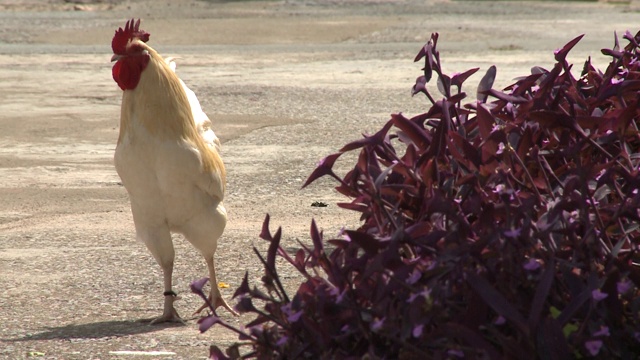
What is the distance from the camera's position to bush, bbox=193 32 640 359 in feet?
8.67

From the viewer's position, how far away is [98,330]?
552 centimetres

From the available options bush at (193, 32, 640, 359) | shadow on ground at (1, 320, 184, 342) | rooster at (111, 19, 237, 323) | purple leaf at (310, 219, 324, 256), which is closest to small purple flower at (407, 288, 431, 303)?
bush at (193, 32, 640, 359)

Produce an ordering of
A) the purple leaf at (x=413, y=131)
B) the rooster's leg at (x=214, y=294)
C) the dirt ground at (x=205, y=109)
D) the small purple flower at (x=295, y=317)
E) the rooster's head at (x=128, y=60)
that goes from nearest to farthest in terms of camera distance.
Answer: the small purple flower at (x=295, y=317), the purple leaf at (x=413, y=131), the rooster's head at (x=128, y=60), the rooster's leg at (x=214, y=294), the dirt ground at (x=205, y=109)

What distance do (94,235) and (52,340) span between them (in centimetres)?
244

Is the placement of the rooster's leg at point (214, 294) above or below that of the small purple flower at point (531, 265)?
below

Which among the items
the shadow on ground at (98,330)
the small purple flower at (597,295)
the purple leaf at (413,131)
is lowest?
the shadow on ground at (98,330)

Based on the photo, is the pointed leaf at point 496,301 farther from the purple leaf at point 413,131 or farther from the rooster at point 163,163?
the rooster at point 163,163

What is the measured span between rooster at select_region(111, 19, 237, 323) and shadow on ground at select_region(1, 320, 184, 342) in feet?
0.33

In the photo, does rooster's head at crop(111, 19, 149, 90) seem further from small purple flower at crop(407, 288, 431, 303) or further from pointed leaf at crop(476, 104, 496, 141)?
small purple flower at crop(407, 288, 431, 303)

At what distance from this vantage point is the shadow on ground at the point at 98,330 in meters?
5.40

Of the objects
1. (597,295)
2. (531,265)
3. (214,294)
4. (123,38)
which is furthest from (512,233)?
(123,38)

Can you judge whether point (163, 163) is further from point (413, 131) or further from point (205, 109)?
point (205, 109)

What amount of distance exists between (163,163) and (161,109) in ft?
0.95

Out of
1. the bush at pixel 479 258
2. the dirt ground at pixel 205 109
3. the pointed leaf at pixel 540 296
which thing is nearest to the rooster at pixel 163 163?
the dirt ground at pixel 205 109
